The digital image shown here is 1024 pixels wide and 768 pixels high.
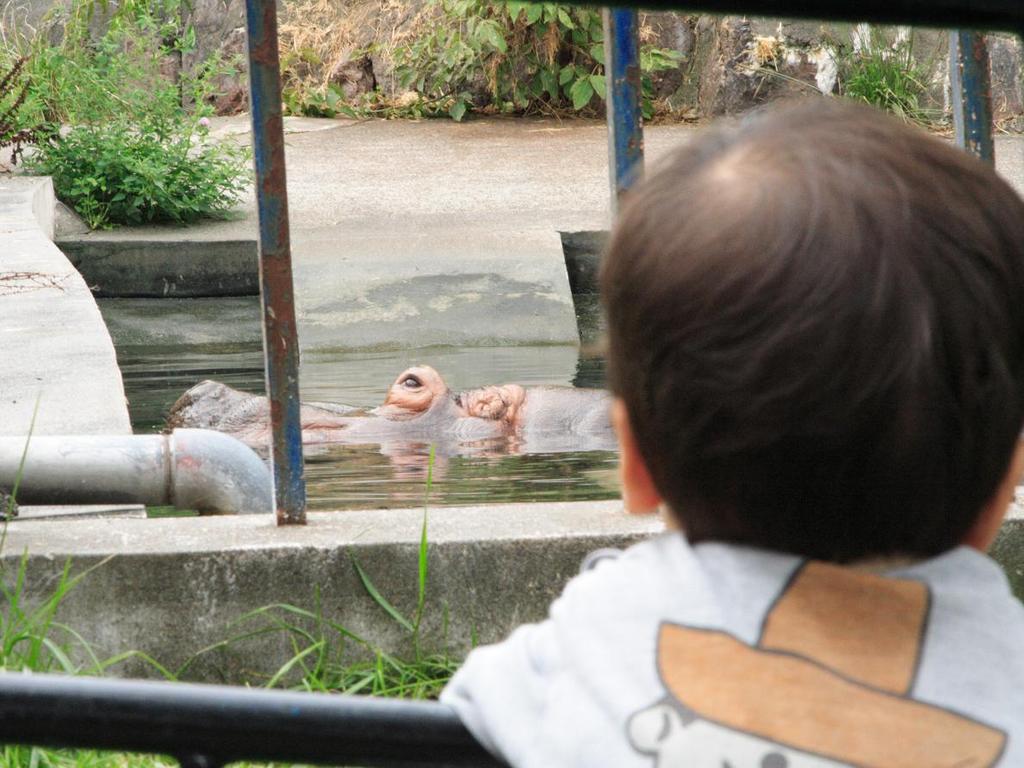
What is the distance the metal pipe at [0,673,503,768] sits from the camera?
0.86 meters

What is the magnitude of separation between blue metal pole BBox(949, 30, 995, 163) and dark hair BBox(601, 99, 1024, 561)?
135 cm

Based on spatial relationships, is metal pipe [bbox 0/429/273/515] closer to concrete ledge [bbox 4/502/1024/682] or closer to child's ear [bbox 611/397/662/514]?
concrete ledge [bbox 4/502/1024/682]

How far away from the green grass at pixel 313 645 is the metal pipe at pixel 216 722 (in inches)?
41.4

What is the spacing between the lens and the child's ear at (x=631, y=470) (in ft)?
2.95

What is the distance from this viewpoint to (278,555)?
2047mm

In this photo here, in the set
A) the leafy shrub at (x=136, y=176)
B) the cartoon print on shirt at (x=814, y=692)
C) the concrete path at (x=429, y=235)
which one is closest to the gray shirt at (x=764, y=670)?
the cartoon print on shirt at (x=814, y=692)

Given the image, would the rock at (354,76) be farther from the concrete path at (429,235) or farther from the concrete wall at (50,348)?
the concrete wall at (50,348)

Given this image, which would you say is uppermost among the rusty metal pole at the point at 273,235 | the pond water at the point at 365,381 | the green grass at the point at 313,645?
the rusty metal pole at the point at 273,235

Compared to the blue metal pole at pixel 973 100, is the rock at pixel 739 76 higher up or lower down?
lower down

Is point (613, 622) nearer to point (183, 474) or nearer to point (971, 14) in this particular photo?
point (971, 14)

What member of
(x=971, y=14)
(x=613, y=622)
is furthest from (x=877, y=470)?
(x=971, y=14)

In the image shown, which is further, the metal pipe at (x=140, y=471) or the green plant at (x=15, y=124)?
the green plant at (x=15, y=124)

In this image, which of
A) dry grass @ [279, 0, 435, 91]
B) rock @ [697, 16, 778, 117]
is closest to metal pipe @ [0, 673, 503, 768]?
rock @ [697, 16, 778, 117]

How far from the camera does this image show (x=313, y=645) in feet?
6.63
